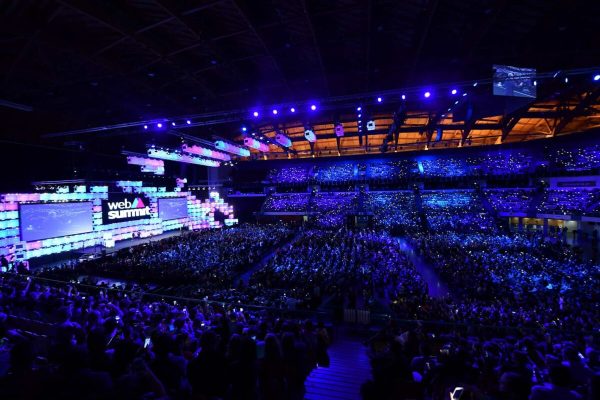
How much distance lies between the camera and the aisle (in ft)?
45.8

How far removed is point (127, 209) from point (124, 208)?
37cm

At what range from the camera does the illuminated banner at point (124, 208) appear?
2476 cm

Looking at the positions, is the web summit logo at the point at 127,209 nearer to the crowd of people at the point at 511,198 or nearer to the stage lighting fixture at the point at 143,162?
the stage lighting fixture at the point at 143,162

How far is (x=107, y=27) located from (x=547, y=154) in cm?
3734

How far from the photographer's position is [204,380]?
3006mm

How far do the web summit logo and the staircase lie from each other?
981 inches

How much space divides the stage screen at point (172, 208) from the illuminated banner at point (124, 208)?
66.6 inches

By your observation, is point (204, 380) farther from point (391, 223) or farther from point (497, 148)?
point (497, 148)

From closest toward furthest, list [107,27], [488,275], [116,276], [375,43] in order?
1. [107,27]
2. [375,43]
3. [488,275]
4. [116,276]

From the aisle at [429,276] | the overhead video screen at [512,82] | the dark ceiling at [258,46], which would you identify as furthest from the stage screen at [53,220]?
the overhead video screen at [512,82]

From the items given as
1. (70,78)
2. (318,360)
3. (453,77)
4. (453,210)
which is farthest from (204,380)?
(453,210)

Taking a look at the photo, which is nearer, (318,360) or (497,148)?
(318,360)

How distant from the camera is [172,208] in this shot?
32.3 meters

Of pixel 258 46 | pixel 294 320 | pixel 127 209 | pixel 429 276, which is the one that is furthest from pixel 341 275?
pixel 127 209
